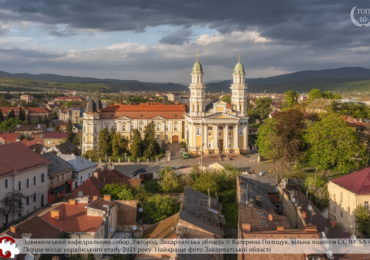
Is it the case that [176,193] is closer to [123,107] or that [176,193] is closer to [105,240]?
[105,240]

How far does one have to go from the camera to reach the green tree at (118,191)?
1329 inches

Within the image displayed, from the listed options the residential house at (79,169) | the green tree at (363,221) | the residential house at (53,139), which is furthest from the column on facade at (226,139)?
the green tree at (363,221)

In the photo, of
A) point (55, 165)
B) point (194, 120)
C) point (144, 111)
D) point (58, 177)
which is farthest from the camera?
point (144, 111)

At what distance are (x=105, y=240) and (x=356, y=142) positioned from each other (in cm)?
3517

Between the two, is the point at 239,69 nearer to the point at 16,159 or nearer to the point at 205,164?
the point at 205,164

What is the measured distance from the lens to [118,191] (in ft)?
116

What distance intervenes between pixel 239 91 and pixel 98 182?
1829 inches

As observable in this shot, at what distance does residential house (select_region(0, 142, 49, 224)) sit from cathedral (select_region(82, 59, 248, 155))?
3866 centimetres

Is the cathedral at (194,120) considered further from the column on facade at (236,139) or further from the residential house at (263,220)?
the residential house at (263,220)

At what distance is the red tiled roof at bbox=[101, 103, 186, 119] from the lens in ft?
275

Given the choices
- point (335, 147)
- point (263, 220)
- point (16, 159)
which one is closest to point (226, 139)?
point (335, 147)

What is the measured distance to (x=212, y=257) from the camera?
73.0 ft

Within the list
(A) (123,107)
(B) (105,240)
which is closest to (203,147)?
(A) (123,107)

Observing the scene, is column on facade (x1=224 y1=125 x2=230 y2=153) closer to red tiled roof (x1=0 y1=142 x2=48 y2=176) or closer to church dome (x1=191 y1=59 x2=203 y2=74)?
church dome (x1=191 y1=59 x2=203 y2=74)
